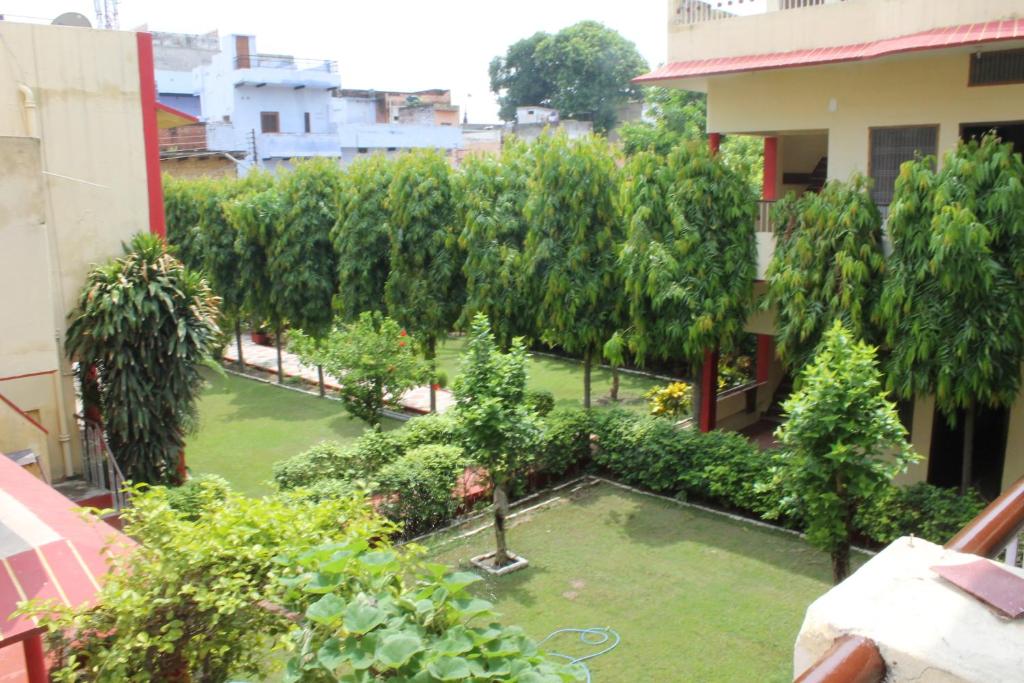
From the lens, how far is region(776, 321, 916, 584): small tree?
8.44m

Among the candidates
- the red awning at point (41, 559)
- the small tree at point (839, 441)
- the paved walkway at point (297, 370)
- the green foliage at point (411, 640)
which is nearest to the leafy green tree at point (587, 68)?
the paved walkway at point (297, 370)

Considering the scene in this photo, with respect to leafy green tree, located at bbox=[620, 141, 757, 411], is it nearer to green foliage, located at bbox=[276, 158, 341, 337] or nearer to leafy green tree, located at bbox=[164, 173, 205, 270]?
green foliage, located at bbox=[276, 158, 341, 337]

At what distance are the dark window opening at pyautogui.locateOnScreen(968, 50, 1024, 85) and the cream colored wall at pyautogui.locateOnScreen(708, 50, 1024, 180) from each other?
0.08 metres

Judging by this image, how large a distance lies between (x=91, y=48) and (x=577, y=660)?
10.3 metres

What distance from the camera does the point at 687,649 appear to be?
8820 millimetres

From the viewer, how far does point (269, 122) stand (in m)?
36.3

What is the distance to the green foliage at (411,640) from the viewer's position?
98.5 inches

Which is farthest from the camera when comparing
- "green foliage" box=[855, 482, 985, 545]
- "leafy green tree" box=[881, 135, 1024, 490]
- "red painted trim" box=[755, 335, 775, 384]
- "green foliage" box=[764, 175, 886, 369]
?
"red painted trim" box=[755, 335, 775, 384]

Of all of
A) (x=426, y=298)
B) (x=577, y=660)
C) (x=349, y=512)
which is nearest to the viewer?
(x=349, y=512)

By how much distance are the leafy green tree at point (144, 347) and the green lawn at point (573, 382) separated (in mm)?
6448

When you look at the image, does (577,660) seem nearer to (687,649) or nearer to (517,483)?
(687,649)

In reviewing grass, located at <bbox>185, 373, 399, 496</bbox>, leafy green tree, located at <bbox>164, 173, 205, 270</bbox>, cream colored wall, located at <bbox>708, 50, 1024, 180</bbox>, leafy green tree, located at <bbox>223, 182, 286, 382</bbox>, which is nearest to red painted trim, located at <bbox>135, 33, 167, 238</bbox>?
grass, located at <bbox>185, 373, 399, 496</bbox>

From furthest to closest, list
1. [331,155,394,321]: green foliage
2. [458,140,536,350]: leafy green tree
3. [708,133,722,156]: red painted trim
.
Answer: [331,155,394,321]: green foliage
[458,140,536,350]: leafy green tree
[708,133,722,156]: red painted trim

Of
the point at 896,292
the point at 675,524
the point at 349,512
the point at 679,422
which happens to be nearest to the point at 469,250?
the point at 679,422
